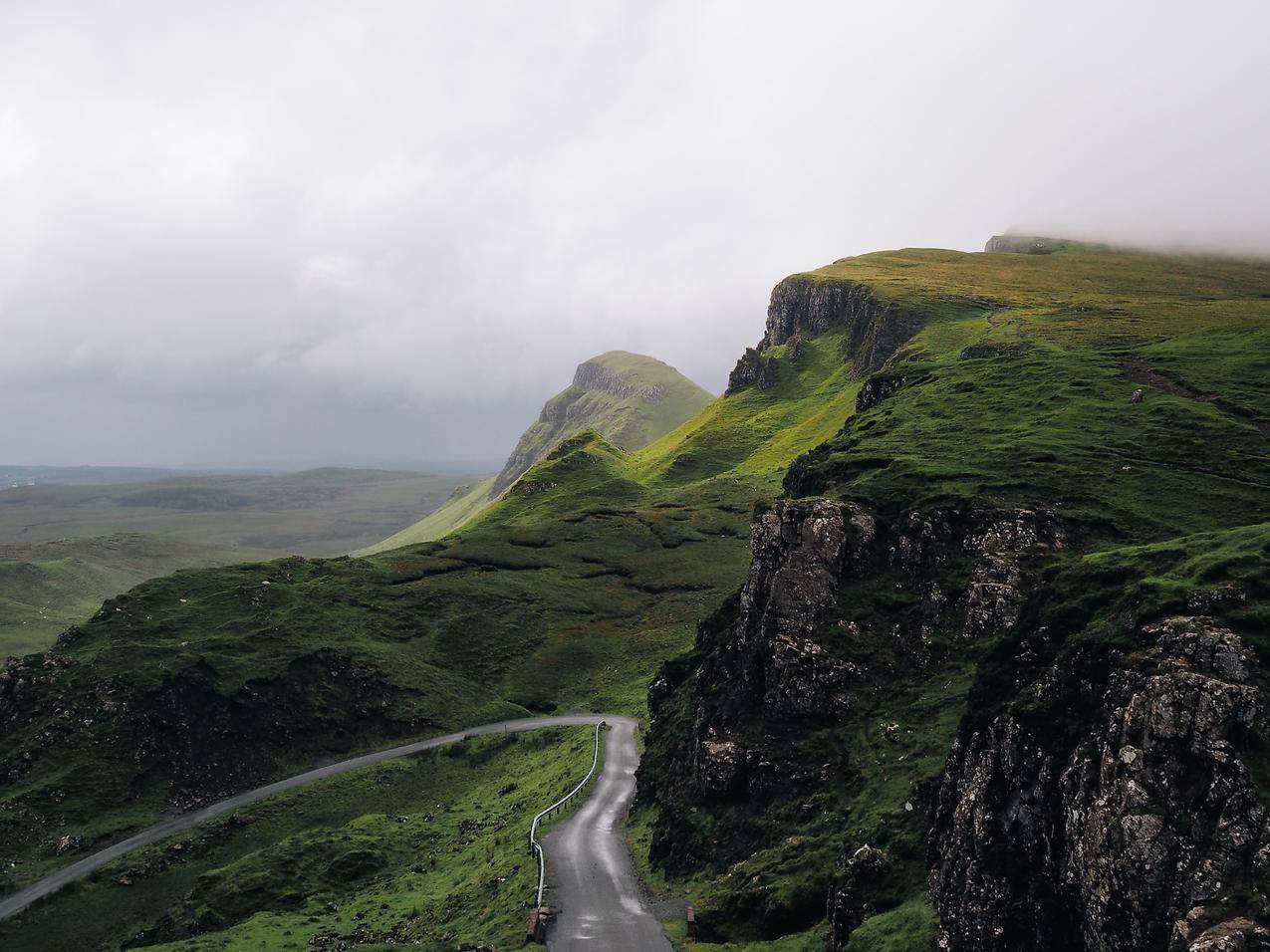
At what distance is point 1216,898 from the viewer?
24.9 meters

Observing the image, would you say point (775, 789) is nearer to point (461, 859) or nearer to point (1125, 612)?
point (1125, 612)

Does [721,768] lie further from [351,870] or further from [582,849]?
[351,870]

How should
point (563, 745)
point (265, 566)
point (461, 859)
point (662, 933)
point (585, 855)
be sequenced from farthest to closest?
point (265, 566)
point (563, 745)
point (461, 859)
point (585, 855)
point (662, 933)

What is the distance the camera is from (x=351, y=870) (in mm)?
71875

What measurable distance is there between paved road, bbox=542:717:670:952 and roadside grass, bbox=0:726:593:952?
2209 millimetres

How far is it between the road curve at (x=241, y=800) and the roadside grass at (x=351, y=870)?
2.45 m

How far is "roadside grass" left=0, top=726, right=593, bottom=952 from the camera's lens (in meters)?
57.2

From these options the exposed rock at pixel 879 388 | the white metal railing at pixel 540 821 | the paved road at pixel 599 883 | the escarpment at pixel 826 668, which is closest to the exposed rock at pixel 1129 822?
the escarpment at pixel 826 668

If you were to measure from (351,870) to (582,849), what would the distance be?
78.7 ft

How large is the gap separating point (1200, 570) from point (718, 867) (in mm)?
29389

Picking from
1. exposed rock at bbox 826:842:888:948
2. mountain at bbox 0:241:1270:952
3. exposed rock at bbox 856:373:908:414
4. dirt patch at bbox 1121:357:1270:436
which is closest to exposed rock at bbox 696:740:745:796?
mountain at bbox 0:241:1270:952

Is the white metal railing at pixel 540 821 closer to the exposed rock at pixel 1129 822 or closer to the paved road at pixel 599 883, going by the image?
the paved road at pixel 599 883

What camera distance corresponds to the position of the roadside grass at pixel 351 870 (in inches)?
2254

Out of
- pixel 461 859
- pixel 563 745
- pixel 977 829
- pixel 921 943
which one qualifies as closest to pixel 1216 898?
pixel 977 829
